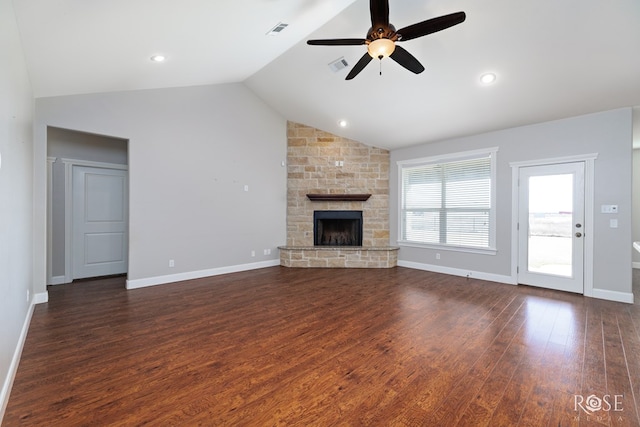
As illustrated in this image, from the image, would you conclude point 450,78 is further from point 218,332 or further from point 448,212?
point 218,332

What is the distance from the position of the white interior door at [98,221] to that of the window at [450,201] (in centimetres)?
533

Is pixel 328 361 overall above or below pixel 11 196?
below

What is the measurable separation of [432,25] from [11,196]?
357 centimetres

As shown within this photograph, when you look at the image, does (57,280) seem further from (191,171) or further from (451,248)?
(451,248)

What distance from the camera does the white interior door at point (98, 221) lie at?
189 inches

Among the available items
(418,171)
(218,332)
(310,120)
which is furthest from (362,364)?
(310,120)

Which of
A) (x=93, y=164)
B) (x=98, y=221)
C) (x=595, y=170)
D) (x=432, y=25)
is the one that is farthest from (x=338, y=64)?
(x=98, y=221)

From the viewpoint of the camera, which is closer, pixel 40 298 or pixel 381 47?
pixel 381 47

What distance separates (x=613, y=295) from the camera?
12.4ft

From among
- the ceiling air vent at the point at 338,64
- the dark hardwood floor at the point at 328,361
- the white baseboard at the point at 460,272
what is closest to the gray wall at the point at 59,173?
the dark hardwood floor at the point at 328,361

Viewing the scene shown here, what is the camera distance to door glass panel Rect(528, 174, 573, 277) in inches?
165

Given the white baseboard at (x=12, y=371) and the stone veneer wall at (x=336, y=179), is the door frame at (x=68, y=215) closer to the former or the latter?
the white baseboard at (x=12, y=371)

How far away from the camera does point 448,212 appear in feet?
18.0

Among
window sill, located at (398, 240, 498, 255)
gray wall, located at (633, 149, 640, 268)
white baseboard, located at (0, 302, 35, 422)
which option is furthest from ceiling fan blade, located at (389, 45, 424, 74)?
gray wall, located at (633, 149, 640, 268)
